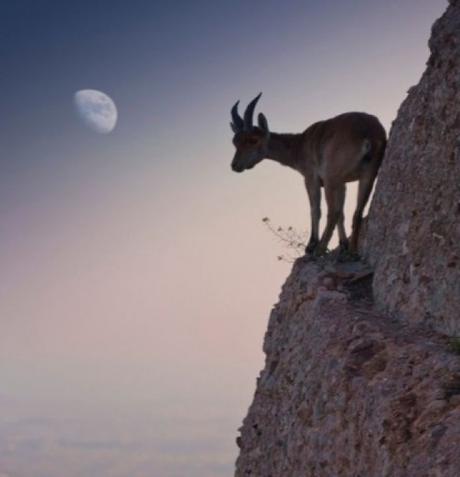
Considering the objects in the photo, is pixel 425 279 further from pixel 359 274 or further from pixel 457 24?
pixel 457 24

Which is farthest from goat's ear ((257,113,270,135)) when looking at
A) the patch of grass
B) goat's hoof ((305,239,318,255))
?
the patch of grass

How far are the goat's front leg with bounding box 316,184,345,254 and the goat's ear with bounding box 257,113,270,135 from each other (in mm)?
3454

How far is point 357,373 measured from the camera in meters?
9.47

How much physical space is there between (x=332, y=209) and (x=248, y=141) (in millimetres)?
3845

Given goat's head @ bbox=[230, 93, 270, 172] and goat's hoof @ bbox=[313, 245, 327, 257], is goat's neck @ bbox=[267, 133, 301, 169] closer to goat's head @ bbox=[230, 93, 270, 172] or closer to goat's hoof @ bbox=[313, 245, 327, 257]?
goat's head @ bbox=[230, 93, 270, 172]

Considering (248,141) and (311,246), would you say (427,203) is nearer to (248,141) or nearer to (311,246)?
(311,246)

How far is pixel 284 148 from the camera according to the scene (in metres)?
17.7

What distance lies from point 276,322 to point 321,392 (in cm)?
409

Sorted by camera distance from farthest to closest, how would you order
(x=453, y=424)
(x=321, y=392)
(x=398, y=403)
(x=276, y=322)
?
(x=276, y=322) → (x=321, y=392) → (x=398, y=403) → (x=453, y=424)

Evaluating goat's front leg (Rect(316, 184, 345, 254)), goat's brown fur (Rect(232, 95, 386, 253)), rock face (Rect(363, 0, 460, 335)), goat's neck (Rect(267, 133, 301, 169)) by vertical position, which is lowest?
rock face (Rect(363, 0, 460, 335))

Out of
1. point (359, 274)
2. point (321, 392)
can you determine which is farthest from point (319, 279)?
point (321, 392)

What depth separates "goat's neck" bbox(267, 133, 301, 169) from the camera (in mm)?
17328

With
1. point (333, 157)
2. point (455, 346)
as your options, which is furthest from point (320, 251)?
point (455, 346)

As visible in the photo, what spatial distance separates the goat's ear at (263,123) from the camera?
1798cm
